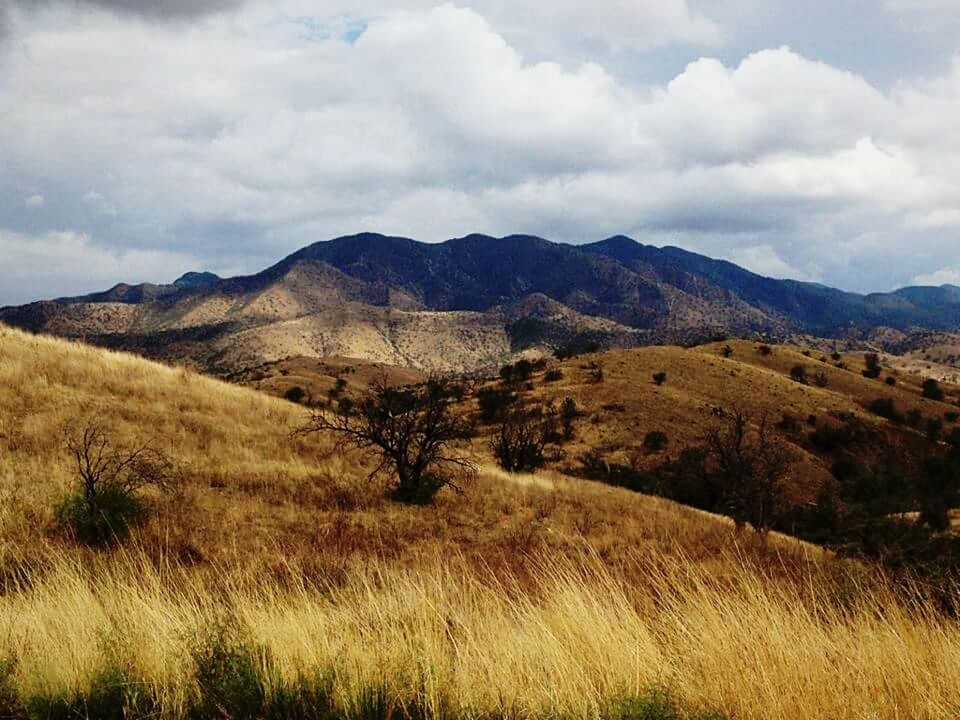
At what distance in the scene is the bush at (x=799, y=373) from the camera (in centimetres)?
8000

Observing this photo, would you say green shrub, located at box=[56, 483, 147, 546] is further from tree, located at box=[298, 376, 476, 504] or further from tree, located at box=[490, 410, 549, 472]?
tree, located at box=[490, 410, 549, 472]

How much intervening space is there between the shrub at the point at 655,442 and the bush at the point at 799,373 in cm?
3716

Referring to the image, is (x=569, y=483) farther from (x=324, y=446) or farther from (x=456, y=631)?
(x=456, y=631)

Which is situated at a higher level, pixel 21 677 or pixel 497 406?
pixel 21 677

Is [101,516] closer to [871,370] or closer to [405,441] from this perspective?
[405,441]

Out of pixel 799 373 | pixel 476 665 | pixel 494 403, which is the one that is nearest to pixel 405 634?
pixel 476 665

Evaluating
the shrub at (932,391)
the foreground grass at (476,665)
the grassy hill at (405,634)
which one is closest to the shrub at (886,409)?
the shrub at (932,391)

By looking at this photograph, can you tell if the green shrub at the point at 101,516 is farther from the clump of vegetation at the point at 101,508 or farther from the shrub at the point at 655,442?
the shrub at the point at 655,442

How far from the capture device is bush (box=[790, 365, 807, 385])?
80.0 meters

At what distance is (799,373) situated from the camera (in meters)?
81.7

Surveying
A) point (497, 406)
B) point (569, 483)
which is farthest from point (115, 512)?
point (497, 406)

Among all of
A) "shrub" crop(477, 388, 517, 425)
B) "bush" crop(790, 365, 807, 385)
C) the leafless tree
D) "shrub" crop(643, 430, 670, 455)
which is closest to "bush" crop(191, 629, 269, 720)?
the leafless tree

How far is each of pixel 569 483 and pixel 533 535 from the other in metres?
7.96

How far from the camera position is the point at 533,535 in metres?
11.9
